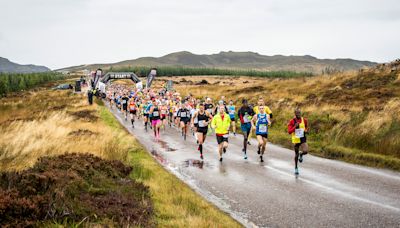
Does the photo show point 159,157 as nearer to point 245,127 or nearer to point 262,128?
point 245,127

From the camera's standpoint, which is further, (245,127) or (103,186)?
(245,127)

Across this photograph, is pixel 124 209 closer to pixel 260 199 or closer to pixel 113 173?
pixel 113 173

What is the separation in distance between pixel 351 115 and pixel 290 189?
390 inches

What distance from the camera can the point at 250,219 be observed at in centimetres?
753

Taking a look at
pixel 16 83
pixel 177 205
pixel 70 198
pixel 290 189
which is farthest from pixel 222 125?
pixel 16 83

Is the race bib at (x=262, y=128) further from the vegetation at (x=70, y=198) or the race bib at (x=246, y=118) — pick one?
the vegetation at (x=70, y=198)

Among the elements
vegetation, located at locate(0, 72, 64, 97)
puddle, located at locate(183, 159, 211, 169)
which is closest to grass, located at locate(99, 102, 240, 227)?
puddle, located at locate(183, 159, 211, 169)

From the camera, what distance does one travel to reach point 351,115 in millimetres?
18281

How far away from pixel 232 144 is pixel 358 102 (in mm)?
8330

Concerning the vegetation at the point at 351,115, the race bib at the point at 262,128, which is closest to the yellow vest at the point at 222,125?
the race bib at the point at 262,128

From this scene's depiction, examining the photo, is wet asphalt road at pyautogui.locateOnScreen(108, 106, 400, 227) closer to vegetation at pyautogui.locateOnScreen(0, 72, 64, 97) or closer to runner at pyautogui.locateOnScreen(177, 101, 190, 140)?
runner at pyautogui.locateOnScreen(177, 101, 190, 140)

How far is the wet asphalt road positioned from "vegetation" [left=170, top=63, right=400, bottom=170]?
1.71m

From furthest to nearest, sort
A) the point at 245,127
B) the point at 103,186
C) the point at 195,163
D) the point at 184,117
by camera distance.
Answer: the point at 184,117, the point at 245,127, the point at 195,163, the point at 103,186

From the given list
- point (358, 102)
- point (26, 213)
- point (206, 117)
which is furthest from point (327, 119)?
point (26, 213)
